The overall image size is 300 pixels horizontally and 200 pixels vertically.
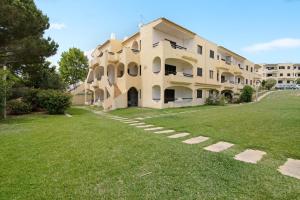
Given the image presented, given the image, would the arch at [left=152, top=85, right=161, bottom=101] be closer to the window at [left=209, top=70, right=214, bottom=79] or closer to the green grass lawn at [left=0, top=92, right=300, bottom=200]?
the window at [left=209, top=70, right=214, bottom=79]

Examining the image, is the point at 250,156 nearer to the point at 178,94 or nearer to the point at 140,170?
the point at 140,170

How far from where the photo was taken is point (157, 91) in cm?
2223

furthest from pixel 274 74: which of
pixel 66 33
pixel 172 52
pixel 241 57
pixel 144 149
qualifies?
pixel 144 149

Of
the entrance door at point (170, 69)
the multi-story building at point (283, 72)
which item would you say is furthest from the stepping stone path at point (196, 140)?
the multi-story building at point (283, 72)

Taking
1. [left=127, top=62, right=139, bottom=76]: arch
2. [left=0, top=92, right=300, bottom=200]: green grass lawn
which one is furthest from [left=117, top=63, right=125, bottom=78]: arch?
[left=0, top=92, right=300, bottom=200]: green grass lawn

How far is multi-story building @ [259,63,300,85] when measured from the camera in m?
78.6

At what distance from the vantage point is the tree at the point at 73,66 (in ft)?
132

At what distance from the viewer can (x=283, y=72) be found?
7962 centimetres

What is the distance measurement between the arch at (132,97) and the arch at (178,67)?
456 centimetres

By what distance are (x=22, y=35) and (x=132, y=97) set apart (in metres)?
13.2

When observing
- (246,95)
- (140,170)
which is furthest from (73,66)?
(140,170)

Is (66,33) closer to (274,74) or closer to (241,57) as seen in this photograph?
(241,57)

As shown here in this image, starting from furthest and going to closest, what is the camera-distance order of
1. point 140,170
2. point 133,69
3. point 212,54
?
point 212,54
point 133,69
point 140,170

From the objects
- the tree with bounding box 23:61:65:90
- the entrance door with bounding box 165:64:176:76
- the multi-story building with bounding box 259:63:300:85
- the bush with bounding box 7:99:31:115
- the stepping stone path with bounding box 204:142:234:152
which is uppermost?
the multi-story building with bounding box 259:63:300:85
